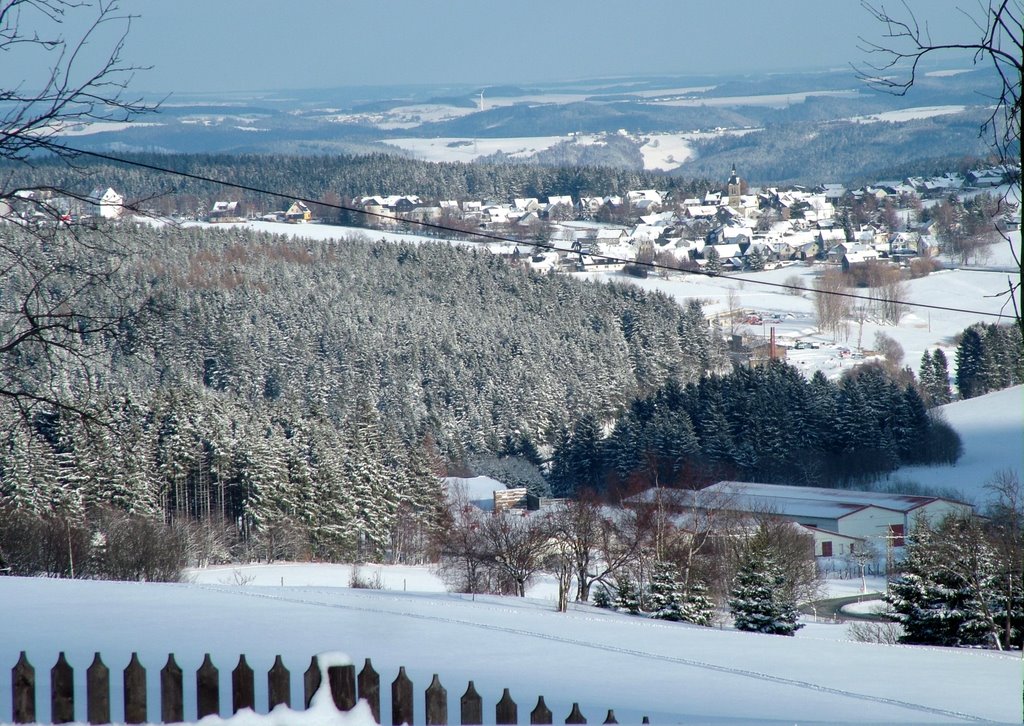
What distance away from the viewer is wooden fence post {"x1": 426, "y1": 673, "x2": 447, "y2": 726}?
3498 millimetres

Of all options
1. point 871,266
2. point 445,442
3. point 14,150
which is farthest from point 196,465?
point 871,266

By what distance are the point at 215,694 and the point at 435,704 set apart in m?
0.72

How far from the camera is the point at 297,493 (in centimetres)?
2953

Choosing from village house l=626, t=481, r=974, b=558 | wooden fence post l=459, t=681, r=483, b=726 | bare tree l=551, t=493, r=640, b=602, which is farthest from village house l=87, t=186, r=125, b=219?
village house l=626, t=481, r=974, b=558

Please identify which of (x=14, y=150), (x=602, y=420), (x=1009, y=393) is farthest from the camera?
(x=602, y=420)

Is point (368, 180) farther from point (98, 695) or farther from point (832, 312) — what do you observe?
point (98, 695)

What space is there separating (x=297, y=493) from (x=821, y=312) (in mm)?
43650

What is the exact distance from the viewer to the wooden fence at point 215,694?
3502mm

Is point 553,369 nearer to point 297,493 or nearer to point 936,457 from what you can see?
point 936,457

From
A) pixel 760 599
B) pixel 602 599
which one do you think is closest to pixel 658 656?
pixel 760 599

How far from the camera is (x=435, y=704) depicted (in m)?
3.52

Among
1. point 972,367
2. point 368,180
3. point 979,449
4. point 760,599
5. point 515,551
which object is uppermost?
point 368,180

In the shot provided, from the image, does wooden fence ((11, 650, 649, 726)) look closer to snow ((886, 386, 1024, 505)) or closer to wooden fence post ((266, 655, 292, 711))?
wooden fence post ((266, 655, 292, 711))

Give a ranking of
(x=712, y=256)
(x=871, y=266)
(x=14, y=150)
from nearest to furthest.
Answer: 1. (x=14, y=150)
2. (x=871, y=266)
3. (x=712, y=256)
